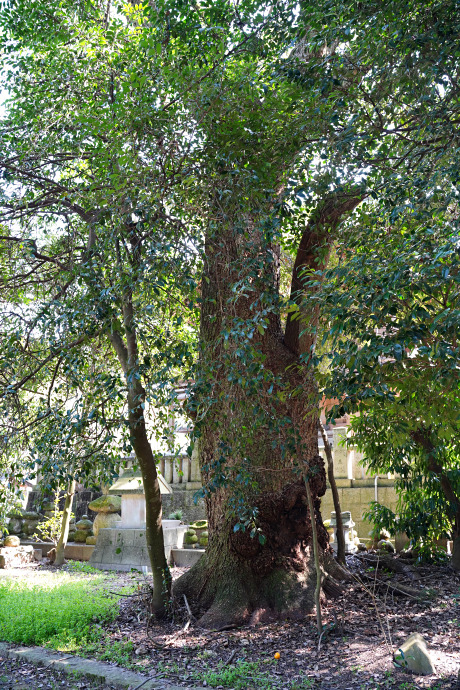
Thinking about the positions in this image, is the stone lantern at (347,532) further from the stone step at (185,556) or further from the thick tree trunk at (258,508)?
the thick tree trunk at (258,508)

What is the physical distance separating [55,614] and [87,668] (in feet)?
5.88

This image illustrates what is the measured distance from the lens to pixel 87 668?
185 inches

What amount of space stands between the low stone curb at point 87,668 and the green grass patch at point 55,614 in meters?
0.23

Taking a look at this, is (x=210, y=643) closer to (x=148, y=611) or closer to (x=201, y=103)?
(x=148, y=611)

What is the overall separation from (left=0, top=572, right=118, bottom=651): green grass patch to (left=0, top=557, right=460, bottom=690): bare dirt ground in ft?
0.88

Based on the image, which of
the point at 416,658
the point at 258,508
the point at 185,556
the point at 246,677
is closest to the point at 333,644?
the point at 416,658

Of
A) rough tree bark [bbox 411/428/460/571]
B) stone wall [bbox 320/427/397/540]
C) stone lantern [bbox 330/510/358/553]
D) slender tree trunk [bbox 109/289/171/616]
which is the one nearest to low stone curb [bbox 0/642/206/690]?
slender tree trunk [bbox 109/289/171/616]

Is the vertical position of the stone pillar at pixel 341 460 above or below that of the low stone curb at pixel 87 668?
above

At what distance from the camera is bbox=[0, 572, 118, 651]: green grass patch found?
5.64m

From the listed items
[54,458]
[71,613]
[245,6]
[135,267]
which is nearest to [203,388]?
[135,267]

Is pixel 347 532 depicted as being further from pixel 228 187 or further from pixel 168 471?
pixel 228 187

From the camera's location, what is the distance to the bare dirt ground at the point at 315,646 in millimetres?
4281

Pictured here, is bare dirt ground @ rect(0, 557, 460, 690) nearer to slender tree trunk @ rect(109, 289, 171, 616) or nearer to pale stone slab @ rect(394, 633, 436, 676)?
pale stone slab @ rect(394, 633, 436, 676)

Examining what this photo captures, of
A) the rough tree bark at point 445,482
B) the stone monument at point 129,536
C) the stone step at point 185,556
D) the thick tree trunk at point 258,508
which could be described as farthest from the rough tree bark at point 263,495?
the stone monument at point 129,536
